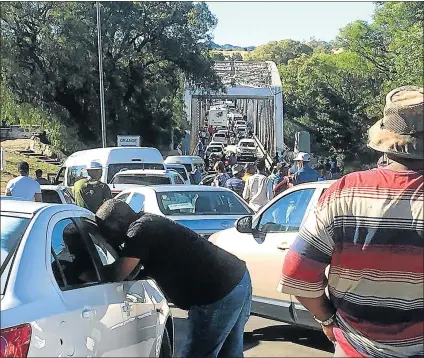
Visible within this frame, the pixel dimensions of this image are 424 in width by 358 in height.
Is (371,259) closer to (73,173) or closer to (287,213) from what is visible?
(287,213)

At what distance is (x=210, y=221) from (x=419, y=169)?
271 inches

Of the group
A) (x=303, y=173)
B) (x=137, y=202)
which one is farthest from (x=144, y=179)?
(x=137, y=202)

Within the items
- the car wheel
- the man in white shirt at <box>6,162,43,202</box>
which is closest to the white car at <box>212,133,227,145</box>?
the man in white shirt at <box>6,162,43,202</box>

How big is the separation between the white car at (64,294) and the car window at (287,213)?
2.55 metres

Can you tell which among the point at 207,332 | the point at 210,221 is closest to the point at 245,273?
the point at 207,332

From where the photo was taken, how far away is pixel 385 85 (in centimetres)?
5088

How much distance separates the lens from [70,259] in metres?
3.94

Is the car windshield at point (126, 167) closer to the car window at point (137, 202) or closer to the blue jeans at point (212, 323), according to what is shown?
the car window at point (137, 202)

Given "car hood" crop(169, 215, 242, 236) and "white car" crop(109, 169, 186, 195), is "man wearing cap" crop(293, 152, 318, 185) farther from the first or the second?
"white car" crop(109, 169, 186, 195)

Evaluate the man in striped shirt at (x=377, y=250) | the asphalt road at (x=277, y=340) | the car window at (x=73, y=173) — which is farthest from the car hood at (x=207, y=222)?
the car window at (x=73, y=173)

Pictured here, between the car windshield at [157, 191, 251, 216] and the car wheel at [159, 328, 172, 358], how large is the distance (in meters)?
4.86

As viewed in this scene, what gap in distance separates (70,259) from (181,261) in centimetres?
61

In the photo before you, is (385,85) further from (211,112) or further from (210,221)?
(211,112)

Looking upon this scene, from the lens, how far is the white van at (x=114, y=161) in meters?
16.9
